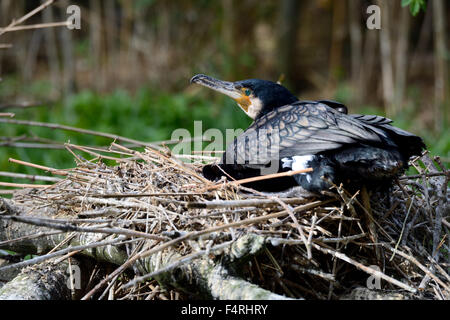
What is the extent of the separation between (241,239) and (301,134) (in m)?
0.90

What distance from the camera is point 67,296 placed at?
2.79 meters

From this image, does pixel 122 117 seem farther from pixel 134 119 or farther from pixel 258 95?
pixel 258 95

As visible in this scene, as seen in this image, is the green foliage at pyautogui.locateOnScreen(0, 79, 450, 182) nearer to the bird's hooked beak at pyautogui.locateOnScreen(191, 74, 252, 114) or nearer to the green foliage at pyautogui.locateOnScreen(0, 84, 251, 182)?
the green foliage at pyautogui.locateOnScreen(0, 84, 251, 182)

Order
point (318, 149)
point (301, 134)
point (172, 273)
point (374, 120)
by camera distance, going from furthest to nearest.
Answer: point (374, 120) < point (301, 134) < point (318, 149) < point (172, 273)

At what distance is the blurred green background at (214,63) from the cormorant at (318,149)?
346 centimetres

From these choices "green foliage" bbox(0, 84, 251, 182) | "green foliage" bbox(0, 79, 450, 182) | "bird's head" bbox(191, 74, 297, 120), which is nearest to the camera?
"bird's head" bbox(191, 74, 297, 120)

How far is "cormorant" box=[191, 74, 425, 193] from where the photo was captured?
108 inches

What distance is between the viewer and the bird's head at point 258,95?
3.62 metres

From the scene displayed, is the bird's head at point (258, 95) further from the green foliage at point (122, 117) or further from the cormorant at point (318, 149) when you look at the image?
the green foliage at point (122, 117)

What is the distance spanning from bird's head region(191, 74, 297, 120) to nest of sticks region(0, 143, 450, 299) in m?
0.81

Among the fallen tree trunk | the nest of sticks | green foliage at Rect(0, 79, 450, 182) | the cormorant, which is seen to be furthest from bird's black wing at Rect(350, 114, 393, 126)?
green foliage at Rect(0, 79, 450, 182)

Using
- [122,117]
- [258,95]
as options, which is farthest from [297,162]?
[122,117]

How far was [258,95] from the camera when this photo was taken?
365cm
